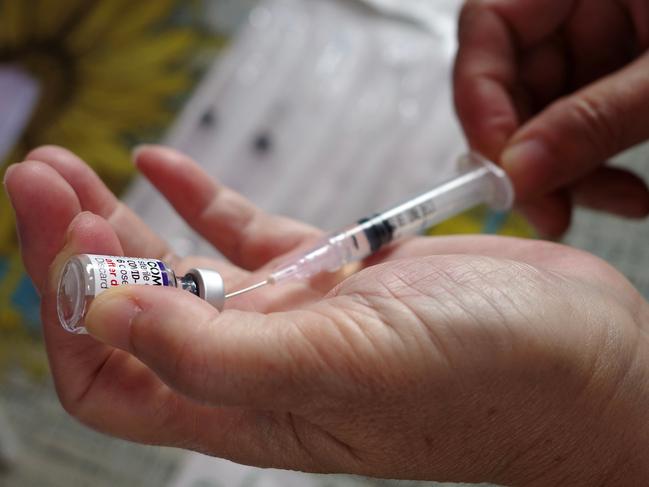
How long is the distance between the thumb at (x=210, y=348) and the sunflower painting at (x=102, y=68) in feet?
3.52

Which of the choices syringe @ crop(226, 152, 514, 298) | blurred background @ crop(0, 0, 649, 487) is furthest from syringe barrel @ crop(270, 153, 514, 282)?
blurred background @ crop(0, 0, 649, 487)

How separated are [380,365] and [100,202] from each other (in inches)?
18.4

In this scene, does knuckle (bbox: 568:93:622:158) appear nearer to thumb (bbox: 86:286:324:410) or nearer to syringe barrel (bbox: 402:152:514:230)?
syringe barrel (bbox: 402:152:514:230)

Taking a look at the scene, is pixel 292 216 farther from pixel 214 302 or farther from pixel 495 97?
pixel 214 302

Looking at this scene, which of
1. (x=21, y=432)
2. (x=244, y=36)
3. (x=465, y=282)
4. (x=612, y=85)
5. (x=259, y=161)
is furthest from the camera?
(x=244, y=36)

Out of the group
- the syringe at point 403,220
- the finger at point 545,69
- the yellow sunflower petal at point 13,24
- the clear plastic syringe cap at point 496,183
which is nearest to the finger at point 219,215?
the syringe at point 403,220

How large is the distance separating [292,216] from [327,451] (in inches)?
32.4

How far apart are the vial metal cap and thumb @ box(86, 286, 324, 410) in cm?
12

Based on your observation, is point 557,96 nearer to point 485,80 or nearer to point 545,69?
point 545,69

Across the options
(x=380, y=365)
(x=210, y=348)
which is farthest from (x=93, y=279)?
(x=380, y=365)

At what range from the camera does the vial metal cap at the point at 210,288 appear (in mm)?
704

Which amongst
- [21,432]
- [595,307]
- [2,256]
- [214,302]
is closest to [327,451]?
[214,302]

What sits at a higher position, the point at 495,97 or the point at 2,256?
the point at 495,97

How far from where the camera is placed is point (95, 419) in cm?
73
